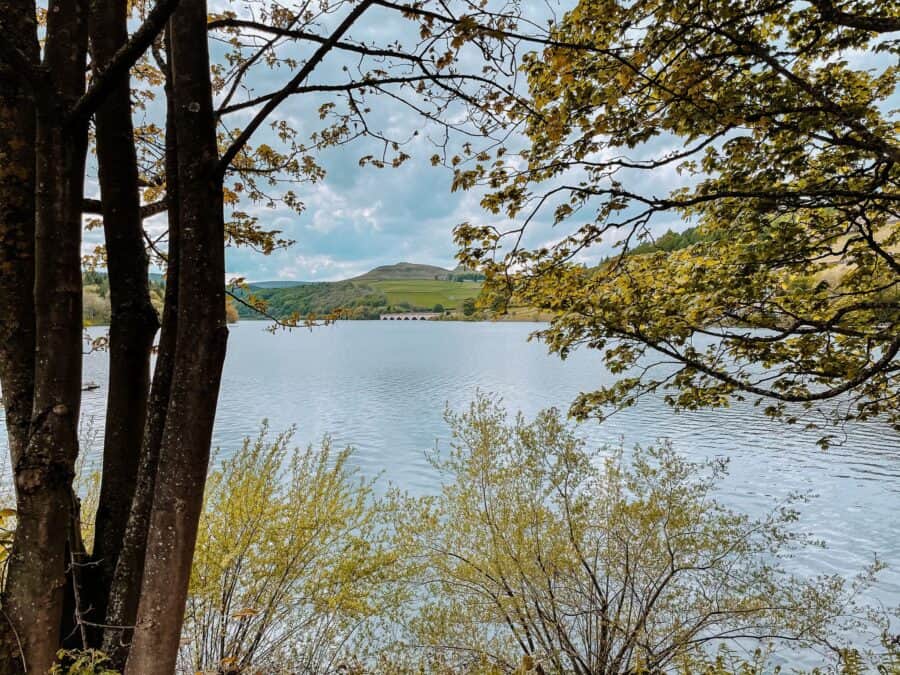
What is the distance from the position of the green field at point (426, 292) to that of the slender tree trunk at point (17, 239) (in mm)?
100093

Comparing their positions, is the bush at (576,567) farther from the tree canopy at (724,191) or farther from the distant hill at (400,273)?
the distant hill at (400,273)

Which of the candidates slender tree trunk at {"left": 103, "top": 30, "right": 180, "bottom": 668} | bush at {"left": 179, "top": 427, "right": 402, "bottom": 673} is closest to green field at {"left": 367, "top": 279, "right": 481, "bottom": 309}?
bush at {"left": 179, "top": 427, "right": 402, "bottom": 673}

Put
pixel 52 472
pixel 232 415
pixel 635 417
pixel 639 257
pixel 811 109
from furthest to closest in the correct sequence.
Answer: pixel 232 415 < pixel 635 417 < pixel 639 257 < pixel 811 109 < pixel 52 472

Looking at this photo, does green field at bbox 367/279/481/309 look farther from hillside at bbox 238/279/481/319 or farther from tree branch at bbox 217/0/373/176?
tree branch at bbox 217/0/373/176

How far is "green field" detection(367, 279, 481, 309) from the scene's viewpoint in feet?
371

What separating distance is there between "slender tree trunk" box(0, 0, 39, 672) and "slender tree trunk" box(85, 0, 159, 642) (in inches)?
11.6

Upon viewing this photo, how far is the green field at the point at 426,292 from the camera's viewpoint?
113 m

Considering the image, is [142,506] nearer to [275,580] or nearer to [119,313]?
[119,313]

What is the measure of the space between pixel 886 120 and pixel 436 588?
7.28 m

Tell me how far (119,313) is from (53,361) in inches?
20.8

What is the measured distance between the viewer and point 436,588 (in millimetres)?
6500

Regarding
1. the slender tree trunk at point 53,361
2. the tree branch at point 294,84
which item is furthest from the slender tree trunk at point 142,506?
the tree branch at point 294,84

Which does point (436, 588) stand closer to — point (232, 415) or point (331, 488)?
point (331, 488)

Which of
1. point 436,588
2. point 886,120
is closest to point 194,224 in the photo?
point 886,120
